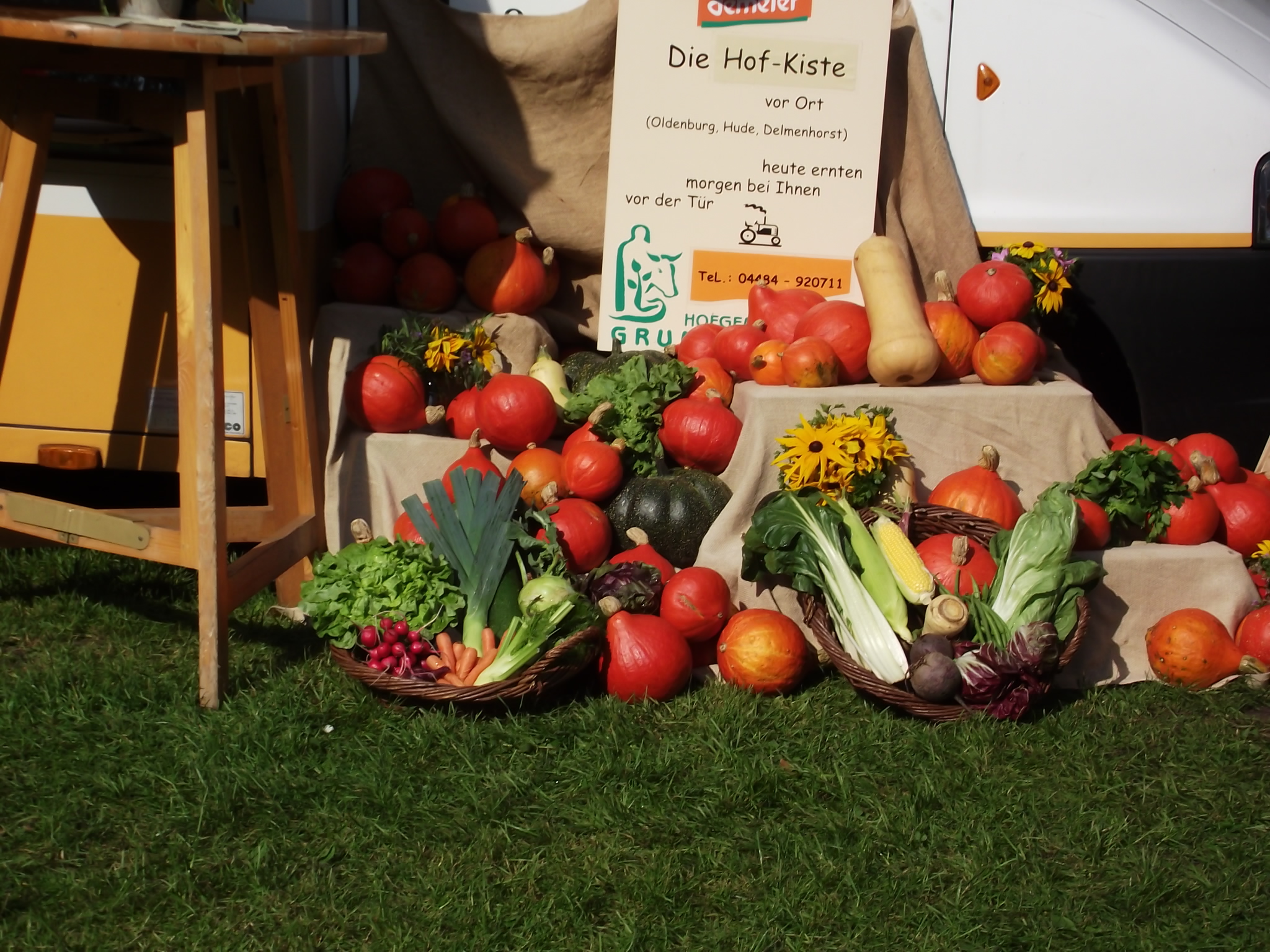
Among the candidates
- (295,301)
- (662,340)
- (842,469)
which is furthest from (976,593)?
(295,301)

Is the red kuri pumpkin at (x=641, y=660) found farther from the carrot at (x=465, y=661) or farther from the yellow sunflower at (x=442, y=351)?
the yellow sunflower at (x=442, y=351)

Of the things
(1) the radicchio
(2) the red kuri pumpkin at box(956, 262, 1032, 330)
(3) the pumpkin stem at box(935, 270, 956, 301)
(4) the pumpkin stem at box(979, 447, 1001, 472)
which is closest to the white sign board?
(3) the pumpkin stem at box(935, 270, 956, 301)

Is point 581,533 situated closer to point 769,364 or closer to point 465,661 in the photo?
point 465,661

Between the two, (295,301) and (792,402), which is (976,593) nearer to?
(792,402)

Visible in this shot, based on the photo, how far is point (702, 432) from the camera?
417cm

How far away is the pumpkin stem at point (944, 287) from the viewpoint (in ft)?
14.4

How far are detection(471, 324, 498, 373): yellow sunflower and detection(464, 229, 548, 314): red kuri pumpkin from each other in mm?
234

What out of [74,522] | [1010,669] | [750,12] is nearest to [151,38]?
[74,522]

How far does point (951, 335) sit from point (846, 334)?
0.40m

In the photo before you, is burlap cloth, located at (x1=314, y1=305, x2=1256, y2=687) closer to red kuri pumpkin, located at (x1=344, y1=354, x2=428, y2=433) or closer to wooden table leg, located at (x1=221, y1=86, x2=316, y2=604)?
red kuri pumpkin, located at (x1=344, y1=354, x2=428, y2=433)

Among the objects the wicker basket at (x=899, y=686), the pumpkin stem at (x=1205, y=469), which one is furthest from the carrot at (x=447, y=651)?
the pumpkin stem at (x=1205, y=469)

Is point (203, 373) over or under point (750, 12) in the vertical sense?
under

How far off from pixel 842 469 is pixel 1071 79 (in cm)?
184

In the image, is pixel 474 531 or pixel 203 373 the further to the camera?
pixel 474 531
